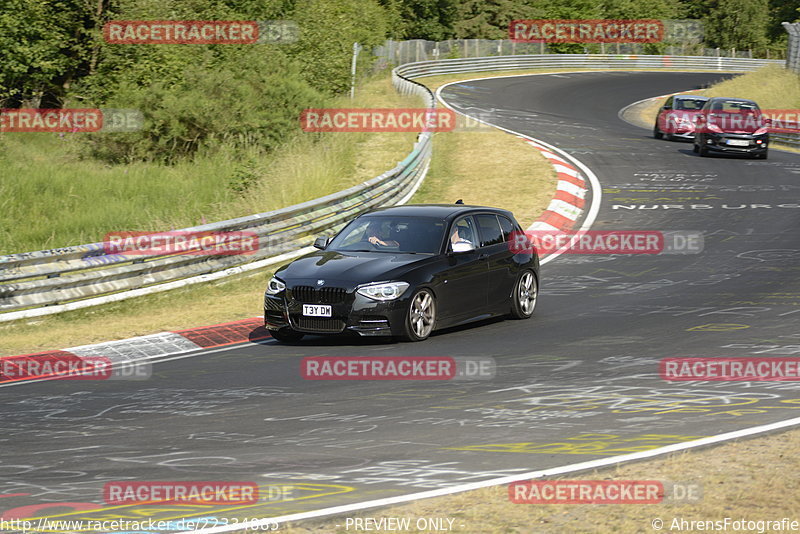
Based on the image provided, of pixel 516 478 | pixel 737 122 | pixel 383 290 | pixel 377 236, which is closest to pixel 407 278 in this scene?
pixel 383 290

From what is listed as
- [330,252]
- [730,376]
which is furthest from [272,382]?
[730,376]

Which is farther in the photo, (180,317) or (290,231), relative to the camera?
(290,231)

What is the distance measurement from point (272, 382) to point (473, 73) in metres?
53.1

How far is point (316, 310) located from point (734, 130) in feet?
72.2

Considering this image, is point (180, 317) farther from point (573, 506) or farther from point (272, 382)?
point (573, 506)

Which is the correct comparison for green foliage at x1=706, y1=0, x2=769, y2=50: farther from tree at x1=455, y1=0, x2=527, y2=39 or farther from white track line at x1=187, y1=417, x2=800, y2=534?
white track line at x1=187, y1=417, x2=800, y2=534

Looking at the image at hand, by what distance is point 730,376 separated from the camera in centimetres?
997

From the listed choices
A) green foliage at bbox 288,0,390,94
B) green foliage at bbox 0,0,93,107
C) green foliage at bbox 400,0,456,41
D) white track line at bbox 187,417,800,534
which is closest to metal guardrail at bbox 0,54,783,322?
white track line at bbox 187,417,800,534

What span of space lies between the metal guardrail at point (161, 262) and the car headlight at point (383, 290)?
15.9ft

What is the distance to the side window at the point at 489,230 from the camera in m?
13.6

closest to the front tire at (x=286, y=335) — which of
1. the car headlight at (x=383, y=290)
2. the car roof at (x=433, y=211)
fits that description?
the car headlight at (x=383, y=290)

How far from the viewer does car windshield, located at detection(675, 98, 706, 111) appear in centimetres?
3541

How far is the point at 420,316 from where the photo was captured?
12070 mm

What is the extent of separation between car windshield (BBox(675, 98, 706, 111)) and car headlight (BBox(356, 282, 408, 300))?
25914 mm
